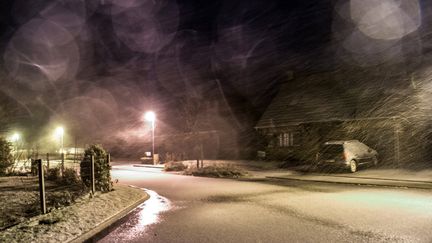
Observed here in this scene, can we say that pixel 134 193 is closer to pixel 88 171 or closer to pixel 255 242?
pixel 88 171

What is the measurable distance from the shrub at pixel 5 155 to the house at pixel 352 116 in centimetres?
1786

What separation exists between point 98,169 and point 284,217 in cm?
705

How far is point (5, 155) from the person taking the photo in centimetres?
1812

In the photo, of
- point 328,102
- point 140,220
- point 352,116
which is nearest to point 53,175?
point 140,220

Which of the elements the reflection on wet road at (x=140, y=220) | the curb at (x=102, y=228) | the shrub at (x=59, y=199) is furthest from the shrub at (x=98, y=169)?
the curb at (x=102, y=228)

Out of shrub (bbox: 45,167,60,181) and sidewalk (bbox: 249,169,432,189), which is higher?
shrub (bbox: 45,167,60,181)

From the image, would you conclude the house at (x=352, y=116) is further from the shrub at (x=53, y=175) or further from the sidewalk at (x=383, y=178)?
the shrub at (x=53, y=175)

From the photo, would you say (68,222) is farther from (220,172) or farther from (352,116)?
(352,116)

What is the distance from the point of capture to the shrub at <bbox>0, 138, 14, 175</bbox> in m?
17.9

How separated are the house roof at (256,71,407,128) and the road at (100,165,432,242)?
33.3ft

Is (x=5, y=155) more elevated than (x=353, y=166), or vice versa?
(x=5, y=155)

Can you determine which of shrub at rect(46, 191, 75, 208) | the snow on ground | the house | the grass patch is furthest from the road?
the house

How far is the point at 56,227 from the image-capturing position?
7348 millimetres

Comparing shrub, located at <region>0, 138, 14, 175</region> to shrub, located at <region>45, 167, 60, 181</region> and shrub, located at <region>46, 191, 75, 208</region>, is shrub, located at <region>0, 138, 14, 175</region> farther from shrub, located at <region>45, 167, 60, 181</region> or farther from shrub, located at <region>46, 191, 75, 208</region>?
shrub, located at <region>46, 191, 75, 208</region>
